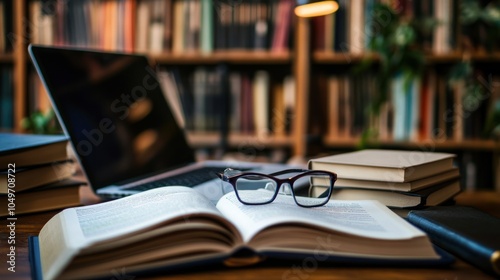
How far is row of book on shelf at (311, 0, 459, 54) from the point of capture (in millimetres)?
2204

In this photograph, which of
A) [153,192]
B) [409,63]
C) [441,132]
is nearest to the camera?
[153,192]

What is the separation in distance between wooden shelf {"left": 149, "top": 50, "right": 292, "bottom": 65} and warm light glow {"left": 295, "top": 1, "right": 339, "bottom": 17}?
97 cm

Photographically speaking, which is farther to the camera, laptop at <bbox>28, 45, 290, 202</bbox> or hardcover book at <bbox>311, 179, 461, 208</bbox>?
laptop at <bbox>28, 45, 290, 202</bbox>

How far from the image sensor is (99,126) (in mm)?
1036

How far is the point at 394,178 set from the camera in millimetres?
820

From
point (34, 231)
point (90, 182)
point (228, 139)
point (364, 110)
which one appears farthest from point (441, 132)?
point (34, 231)

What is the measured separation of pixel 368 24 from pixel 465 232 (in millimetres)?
1741

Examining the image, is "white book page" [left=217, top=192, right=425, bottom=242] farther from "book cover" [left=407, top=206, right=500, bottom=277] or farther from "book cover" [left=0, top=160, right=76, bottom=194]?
"book cover" [left=0, top=160, right=76, bottom=194]

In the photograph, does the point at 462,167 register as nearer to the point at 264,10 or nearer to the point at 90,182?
the point at 264,10

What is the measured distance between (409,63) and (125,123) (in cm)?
136

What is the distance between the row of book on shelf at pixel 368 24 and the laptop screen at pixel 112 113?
46.5 inches

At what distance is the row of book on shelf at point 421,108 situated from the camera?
7.32 ft

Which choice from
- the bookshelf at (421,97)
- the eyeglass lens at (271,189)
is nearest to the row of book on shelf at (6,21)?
the bookshelf at (421,97)

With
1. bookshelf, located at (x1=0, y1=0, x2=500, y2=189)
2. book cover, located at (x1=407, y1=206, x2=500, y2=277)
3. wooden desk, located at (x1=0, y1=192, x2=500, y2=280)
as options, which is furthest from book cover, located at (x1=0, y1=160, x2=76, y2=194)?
bookshelf, located at (x1=0, y1=0, x2=500, y2=189)
